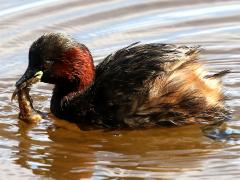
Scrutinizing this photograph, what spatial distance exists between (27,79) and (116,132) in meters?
0.98

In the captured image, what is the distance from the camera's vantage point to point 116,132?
7203 millimetres

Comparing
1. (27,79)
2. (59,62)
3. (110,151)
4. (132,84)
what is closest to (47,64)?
(59,62)

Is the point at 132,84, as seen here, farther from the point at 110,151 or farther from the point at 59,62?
the point at 59,62

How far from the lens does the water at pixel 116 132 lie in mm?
6391

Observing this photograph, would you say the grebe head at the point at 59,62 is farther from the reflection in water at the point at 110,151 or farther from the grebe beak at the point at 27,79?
the reflection in water at the point at 110,151

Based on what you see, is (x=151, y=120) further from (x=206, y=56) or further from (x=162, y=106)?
(x=206, y=56)

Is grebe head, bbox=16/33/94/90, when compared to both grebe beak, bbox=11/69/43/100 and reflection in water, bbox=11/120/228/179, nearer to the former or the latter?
grebe beak, bbox=11/69/43/100

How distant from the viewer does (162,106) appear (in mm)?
6977

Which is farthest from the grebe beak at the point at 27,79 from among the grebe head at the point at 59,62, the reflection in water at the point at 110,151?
the reflection in water at the point at 110,151

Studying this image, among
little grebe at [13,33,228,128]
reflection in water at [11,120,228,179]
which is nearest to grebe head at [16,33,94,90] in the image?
little grebe at [13,33,228,128]

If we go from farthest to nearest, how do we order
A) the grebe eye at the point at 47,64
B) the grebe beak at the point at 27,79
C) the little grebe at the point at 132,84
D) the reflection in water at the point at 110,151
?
the grebe eye at the point at 47,64, the grebe beak at the point at 27,79, the little grebe at the point at 132,84, the reflection in water at the point at 110,151

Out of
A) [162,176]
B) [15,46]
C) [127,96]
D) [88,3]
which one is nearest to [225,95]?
[127,96]

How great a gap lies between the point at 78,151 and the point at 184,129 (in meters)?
1.05

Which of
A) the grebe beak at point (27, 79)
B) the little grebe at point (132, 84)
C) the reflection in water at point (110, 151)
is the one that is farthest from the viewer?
the grebe beak at point (27, 79)
